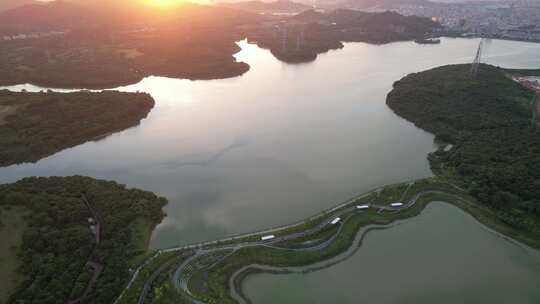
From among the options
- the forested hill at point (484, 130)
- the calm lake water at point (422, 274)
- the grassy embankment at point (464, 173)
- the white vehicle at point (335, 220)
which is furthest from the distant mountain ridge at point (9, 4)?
the calm lake water at point (422, 274)

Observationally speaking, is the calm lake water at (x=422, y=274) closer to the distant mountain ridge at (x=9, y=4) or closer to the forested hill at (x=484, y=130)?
the forested hill at (x=484, y=130)

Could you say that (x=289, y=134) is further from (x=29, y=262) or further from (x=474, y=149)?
(x=29, y=262)

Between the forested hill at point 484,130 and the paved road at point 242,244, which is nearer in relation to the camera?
the paved road at point 242,244

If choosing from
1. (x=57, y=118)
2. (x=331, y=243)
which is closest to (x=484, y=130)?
(x=331, y=243)

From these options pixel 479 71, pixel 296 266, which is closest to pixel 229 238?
pixel 296 266

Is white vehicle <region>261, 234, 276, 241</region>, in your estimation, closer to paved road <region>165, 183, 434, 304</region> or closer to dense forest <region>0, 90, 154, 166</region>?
paved road <region>165, 183, 434, 304</region>

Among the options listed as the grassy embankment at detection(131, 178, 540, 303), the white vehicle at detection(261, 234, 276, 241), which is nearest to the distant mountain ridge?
the white vehicle at detection(261, 234, 276, 241)
